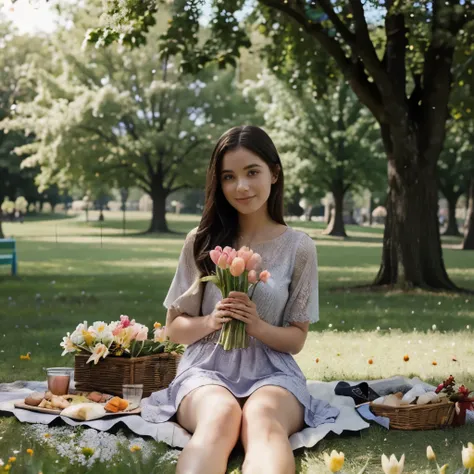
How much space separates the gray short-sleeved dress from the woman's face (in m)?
0.33

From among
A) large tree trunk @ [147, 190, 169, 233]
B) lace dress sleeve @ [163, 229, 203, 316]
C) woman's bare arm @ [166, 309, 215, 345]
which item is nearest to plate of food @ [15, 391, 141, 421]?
woman's bare arm @ [166, 309, 215, 345]

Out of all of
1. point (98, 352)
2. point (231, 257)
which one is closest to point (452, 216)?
point (98, 352)

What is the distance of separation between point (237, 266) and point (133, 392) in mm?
1530

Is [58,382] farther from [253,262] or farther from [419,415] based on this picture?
[419,415]

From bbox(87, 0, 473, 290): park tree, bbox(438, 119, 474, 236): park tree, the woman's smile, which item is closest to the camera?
the woman's smile

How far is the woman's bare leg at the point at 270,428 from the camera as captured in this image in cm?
397

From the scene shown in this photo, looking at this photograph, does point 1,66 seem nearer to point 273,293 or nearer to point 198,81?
point 198,81

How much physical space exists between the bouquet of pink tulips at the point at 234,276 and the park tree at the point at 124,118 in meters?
38.2

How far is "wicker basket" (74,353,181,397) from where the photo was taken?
6.08 meters

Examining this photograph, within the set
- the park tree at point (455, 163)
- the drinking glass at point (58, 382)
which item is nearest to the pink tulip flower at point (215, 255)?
the drinking glass at point (58, 382)

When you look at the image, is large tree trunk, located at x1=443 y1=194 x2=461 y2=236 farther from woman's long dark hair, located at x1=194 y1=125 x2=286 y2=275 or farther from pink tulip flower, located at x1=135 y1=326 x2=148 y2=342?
woman's long dark hair, located at x1=194 y1=125 x2=286 y2=275

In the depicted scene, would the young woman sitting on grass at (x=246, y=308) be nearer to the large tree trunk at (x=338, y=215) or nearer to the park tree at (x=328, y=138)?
the park tree at (x=328, y=138)

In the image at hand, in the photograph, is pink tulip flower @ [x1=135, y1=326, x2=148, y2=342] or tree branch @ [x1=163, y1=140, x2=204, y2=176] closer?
pink tulip flower @ [x1=135, y1=326, x2=148, y2=342]

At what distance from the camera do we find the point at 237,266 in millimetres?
4688
